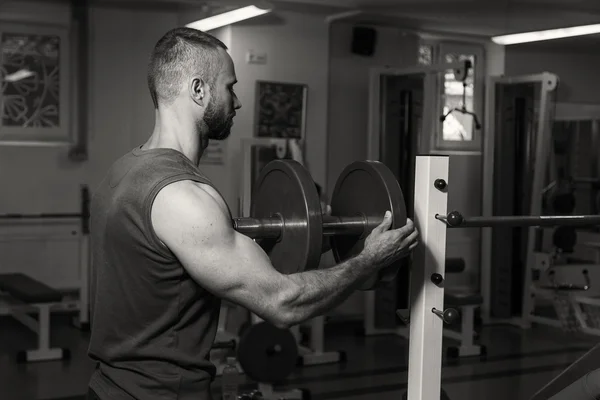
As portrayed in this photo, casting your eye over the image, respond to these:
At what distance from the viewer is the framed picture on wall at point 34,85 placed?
16.3 feet

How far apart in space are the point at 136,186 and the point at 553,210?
457 cm

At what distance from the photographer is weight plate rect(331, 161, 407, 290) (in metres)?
1.53

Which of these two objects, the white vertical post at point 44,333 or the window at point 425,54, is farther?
the window at point 425,54

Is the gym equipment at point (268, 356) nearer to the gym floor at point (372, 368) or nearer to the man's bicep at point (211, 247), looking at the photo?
the gym floor at point (372, 368)

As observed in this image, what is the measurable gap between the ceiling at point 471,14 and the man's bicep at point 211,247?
13.7 feet

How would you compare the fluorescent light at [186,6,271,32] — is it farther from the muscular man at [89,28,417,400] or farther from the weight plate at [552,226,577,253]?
the muscular man at [89,28,417,400]

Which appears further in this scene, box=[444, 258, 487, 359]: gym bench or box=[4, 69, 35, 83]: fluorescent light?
box=[4, 69, 35, 83]: fluorescent light

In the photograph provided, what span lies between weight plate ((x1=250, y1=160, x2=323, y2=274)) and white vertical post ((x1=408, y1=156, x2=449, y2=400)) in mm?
224

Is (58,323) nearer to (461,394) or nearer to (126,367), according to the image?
(461,394)

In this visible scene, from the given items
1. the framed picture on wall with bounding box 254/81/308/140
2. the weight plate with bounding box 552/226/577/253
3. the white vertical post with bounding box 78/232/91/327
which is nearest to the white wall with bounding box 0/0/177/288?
the white vertical post with bounding box 78/232/91/327

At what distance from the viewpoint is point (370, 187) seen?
63.5 inches

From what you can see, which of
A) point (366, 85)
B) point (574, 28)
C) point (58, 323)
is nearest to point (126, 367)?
point (58, 323)

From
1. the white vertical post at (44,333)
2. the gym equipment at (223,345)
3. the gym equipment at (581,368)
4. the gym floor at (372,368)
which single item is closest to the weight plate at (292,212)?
the gym equipment at (581,368)

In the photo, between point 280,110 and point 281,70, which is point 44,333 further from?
point 281,70
